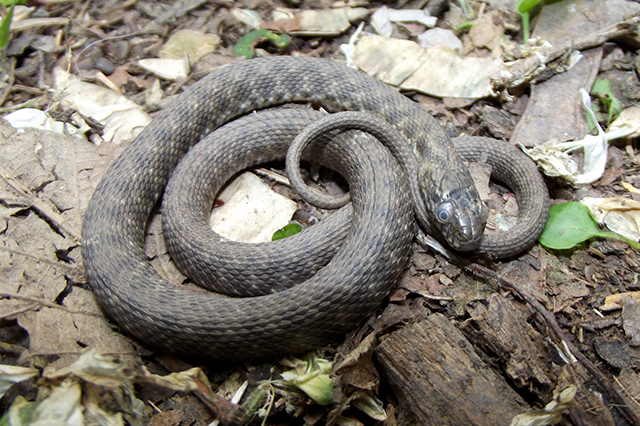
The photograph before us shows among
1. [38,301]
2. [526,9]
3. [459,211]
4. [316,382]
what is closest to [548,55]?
[526,9]

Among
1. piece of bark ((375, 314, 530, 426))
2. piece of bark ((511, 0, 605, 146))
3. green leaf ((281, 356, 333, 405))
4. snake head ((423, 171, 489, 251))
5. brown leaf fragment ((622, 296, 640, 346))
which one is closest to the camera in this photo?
piece of bark ((375, 314, 530, 426))

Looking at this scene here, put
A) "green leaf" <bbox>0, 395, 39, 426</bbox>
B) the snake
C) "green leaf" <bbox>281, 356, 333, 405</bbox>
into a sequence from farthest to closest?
1. the snake
2. "green leaf" <bbox>281, 356, 333, 405</bbox>
3. "green leaf" <bbox>0, 395, 39, 426</bbox>

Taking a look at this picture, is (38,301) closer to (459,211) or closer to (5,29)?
(5,29)

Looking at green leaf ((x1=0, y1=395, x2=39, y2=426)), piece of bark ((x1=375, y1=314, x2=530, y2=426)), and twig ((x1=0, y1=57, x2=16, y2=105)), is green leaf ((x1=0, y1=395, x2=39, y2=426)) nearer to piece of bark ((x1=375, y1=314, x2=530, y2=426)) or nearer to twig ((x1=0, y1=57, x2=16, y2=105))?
piece of bark ((x1=375, y1=314, x2=530, y2=426))

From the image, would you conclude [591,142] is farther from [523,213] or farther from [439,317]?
[439,317]

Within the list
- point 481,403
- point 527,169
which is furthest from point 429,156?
point 481,403

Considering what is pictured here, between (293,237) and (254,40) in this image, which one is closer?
(293,237)

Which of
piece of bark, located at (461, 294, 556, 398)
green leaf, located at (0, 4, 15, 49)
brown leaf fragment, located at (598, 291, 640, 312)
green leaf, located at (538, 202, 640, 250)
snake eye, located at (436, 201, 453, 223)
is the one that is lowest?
brown leaf fragment, located at (598, 291, 640, 312)

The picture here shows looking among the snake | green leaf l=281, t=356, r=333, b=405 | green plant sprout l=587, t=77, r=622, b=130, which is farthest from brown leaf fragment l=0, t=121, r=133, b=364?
green plant sprout l=587, t=77, r=622, b=130
